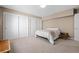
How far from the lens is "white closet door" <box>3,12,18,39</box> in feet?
3.41

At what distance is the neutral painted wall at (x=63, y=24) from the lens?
121cm

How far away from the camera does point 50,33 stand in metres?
1.24

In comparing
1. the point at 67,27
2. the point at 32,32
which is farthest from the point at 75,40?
the point at 32,32

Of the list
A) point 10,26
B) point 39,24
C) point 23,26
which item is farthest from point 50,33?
point 10,26

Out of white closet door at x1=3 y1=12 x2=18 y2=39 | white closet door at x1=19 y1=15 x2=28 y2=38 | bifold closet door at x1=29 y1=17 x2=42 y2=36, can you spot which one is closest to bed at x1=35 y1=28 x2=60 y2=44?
bifold closet door at x1=29 y1=17 x2=42 y2=36

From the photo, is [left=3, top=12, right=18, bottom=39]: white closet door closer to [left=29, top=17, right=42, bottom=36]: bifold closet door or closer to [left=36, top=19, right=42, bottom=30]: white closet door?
[left=29, top=17, right=42, bottom=36]: bifold closet door

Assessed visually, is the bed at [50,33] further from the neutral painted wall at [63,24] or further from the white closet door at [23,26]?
the white closet door at [23,26]

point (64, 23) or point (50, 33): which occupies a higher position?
point (64, 23)

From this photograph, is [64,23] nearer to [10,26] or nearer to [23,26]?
[23,26]

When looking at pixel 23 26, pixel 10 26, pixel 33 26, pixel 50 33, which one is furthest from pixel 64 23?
pixel 10 26

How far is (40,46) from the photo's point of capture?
124cm

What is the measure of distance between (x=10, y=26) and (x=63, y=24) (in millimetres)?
899

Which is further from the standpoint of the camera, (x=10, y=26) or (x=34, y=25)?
(x=34, y=25)

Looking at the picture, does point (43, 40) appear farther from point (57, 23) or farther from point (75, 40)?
point (75, 40)
